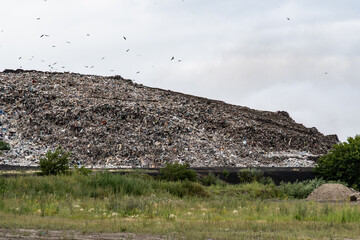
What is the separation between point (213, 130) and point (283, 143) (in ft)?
18.7

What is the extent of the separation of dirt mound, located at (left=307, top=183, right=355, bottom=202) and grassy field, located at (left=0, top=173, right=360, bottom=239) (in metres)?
4.51

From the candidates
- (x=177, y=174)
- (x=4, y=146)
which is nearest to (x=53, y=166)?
(x=177, y=174)

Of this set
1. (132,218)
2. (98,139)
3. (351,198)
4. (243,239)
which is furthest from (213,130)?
(243,239)

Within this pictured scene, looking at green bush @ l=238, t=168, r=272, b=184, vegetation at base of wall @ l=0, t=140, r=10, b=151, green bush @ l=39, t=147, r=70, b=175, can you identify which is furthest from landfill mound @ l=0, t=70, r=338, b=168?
green bush @ l=39, t=147, r=70, b=175

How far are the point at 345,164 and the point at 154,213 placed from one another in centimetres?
1434

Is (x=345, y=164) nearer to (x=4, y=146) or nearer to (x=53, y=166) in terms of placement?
(x=53, y=166)

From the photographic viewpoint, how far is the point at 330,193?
19422 mm

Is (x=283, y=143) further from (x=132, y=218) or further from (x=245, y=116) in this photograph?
(x=132, y=218)

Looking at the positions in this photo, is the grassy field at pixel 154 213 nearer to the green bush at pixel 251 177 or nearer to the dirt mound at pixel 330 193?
the dirt mound at pixel 330 193

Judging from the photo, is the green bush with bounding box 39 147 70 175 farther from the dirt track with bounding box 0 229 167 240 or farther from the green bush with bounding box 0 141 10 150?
the dirt track with bounding box 0 229 167 240

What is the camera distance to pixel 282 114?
4681 centimetres

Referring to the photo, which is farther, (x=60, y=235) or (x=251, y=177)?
(x=251, y=177)

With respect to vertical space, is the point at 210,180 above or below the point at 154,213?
above

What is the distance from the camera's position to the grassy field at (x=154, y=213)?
32.4 ft
